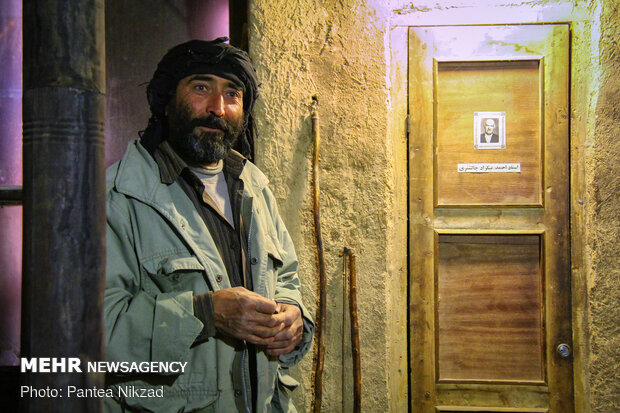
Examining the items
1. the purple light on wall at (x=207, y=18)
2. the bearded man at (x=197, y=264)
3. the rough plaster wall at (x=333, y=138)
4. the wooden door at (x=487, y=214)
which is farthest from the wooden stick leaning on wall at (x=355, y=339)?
the purple light on wall at (x=207, y=18)

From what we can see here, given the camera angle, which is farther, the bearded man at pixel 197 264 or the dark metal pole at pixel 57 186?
the bearded man at pixel 197 264

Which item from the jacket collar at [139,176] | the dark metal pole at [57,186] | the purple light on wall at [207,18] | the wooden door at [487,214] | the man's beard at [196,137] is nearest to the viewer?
the dark metal pole at [57,186]

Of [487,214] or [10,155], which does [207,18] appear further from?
[487,214]

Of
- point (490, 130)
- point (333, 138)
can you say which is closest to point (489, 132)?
point (490, 130)

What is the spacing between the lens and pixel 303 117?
2686mm

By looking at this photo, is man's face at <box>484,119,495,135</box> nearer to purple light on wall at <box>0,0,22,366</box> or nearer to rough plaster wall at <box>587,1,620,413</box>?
rough plaster wall at <box>587,1,620,413</box>

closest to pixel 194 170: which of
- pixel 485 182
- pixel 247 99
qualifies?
pixel 247 99

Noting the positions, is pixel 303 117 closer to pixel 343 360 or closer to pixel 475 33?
pixel 475 33

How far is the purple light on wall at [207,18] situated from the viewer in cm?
360

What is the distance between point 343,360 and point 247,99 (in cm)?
143

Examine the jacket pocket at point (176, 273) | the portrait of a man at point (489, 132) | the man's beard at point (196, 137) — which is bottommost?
the jacket pocket at point (176, 273)

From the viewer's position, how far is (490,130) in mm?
2795

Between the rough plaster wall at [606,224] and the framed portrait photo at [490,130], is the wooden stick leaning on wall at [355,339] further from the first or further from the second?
the rough plaster wall at [606,224]

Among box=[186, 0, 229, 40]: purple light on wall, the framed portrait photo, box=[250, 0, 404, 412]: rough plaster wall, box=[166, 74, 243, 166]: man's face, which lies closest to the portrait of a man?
the framed portrait photo
